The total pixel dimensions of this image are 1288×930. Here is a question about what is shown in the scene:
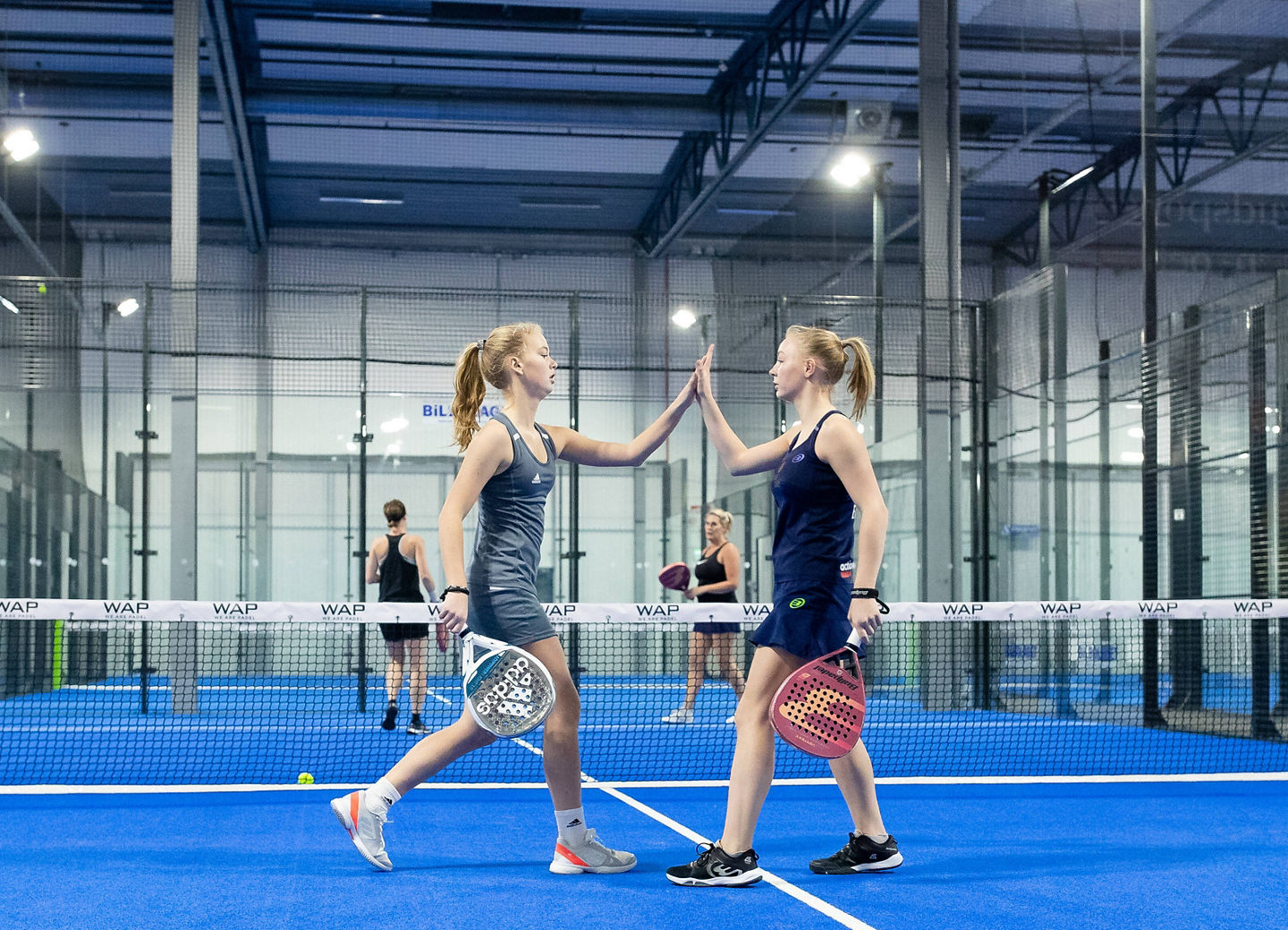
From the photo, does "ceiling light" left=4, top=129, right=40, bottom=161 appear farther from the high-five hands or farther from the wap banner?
the high-five hands

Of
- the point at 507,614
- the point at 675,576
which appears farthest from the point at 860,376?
the point at 675,576

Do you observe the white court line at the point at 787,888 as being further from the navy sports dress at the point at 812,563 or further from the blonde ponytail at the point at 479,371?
the blonde ponytail at the point at 479,371

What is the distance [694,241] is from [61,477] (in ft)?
30.3

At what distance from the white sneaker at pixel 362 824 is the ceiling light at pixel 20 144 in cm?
1320

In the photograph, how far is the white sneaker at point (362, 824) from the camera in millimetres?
4449

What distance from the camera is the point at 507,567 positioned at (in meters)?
4.41

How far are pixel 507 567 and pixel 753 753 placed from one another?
0.95 m

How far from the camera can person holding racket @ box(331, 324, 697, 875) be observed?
4.36 metres

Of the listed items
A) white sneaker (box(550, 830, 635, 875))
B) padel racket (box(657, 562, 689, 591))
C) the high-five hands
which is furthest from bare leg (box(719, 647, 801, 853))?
padel racket (box(657, 562, 689, 591))

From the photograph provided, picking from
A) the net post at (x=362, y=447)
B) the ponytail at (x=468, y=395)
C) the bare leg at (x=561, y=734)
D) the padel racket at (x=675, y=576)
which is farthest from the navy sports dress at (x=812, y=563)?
the net post at (x=362, y=447)

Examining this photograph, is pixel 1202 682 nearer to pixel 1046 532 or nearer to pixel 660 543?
pixel 1046 532

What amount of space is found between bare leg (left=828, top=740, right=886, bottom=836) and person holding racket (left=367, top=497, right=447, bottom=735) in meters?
5.89

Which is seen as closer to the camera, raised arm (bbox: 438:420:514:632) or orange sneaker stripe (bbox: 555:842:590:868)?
raised arm (bbox: 438:420:514:632)

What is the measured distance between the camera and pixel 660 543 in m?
16.5
